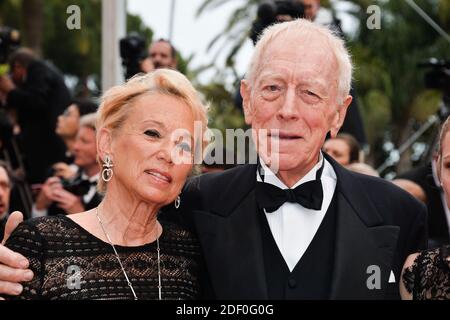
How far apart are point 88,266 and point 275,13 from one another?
232 cm

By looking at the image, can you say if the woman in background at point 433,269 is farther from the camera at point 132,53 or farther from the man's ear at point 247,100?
the camera at point 132,53

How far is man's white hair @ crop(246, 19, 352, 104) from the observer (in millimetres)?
3072

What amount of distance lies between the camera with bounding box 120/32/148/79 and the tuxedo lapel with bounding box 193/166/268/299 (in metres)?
2.56

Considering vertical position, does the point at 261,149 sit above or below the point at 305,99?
below

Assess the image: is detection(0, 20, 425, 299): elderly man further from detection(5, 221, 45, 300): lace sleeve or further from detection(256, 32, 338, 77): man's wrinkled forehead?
detection(5, 221, 45, 300): lace sleeve

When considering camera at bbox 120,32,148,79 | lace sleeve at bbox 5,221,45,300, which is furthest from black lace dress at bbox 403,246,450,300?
camera at bbox 120,32,148,79

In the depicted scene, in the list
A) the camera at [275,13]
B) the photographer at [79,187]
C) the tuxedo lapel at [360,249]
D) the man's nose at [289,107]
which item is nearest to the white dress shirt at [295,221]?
the tuxedo lapel at [360,249]

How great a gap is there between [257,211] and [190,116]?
44 centimetres

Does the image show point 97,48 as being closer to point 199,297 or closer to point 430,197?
point 430,197

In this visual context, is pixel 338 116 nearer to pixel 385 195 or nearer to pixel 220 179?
pixel 385 195
